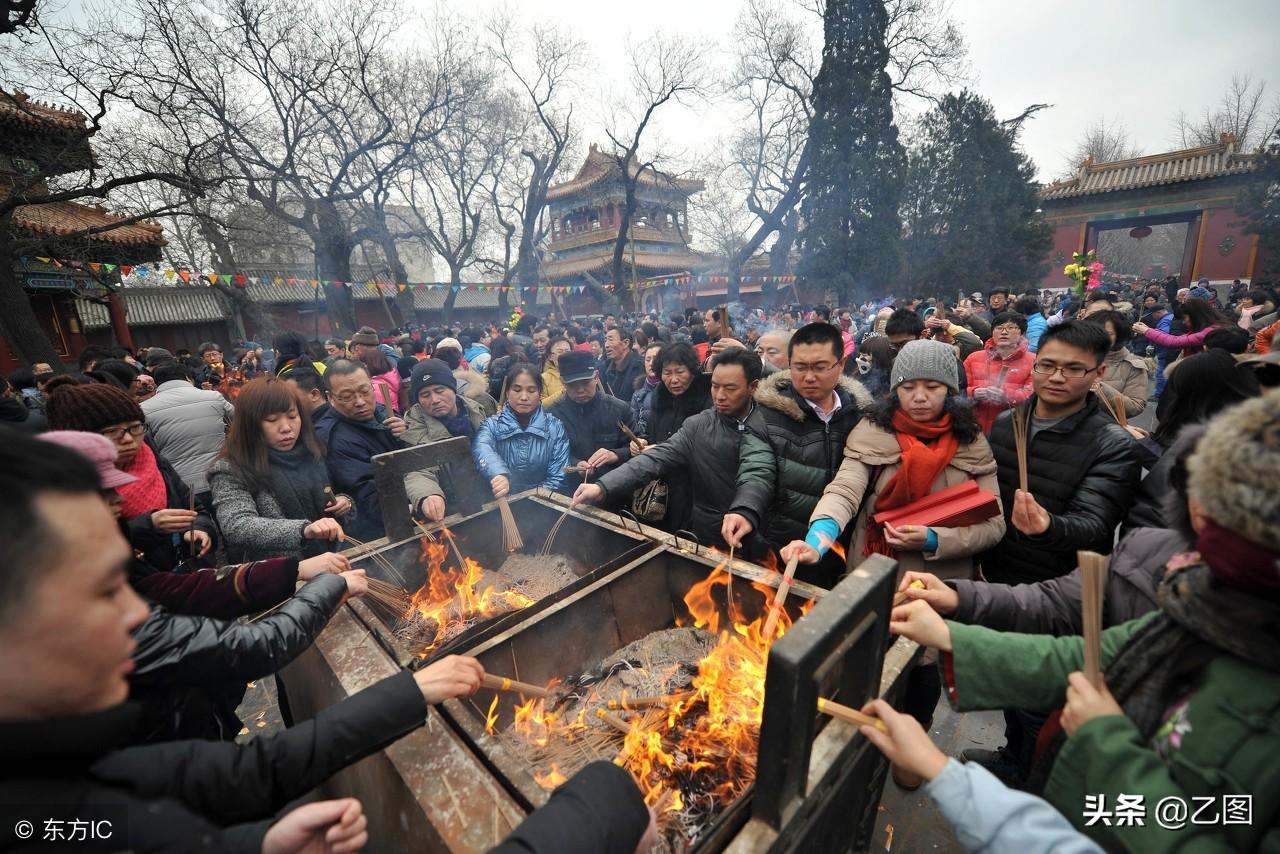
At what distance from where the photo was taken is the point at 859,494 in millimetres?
2562

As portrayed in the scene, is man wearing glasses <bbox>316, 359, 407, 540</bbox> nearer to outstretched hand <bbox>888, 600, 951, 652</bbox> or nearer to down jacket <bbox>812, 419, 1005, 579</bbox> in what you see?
down jacket <bbox>812, 419, 1005, 579</bbox>

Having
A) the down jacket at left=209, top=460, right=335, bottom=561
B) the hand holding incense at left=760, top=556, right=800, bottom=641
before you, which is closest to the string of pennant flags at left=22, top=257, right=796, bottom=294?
the down jacket at left=209, top=460, right=335, bottom=561

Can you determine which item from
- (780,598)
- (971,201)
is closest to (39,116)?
(780,598)

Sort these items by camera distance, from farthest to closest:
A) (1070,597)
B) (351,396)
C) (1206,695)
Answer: (351,396) → (1070,597) → (1206,695)

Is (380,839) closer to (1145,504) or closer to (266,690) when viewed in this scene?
(266,690)

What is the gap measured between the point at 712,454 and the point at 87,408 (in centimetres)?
321

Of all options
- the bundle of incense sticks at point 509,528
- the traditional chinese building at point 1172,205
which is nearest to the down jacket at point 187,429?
the bundle of incense sticks at point 509,528

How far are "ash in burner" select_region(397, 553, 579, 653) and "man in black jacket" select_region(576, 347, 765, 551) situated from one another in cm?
57

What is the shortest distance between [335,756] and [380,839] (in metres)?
0.92

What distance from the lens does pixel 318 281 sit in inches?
715

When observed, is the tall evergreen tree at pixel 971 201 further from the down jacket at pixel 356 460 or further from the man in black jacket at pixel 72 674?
the man in black jacket at pixel 72 674

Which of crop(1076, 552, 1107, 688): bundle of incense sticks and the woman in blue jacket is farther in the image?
the woman in blue jacket

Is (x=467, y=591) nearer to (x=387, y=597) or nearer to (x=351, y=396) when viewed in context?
(x=387, y=597)

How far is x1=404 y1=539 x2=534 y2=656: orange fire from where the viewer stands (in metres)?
2.95
